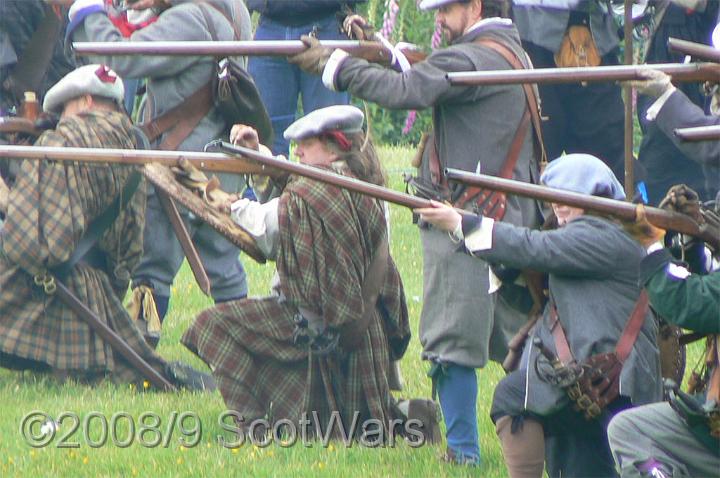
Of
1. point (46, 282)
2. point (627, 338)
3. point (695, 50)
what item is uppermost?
point (695, 50)

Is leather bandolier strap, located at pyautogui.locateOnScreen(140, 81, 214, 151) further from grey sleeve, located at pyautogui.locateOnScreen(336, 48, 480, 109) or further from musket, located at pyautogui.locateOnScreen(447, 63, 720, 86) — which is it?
musket, located at pyautogui.locateOnScreen(447, 63, 720, 86)

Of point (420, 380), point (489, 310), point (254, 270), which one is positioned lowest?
point (254, 270)

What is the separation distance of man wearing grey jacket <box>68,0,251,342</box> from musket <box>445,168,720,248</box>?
2.83m

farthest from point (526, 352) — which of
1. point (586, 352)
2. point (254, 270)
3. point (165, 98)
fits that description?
point (254, 270)

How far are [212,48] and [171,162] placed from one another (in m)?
0.52

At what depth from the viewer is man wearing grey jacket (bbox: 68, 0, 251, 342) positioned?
817 centimetres

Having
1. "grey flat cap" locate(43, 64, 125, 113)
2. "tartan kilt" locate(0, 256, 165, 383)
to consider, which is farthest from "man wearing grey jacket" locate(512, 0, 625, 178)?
"tartan kilt" locate(0, 256, 165, 383)

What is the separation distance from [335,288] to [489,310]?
2.37 ft

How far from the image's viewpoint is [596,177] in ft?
19.1

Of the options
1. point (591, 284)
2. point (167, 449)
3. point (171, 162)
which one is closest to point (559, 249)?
point (591, 284)

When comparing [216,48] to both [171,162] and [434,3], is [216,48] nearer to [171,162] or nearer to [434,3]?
[171,162]

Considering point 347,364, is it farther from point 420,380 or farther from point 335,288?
point 420,380

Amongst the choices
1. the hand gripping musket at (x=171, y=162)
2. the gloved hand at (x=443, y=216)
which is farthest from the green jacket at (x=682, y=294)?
the hand gripping musket at (x=171, y=162)

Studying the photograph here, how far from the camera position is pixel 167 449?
705 cm
